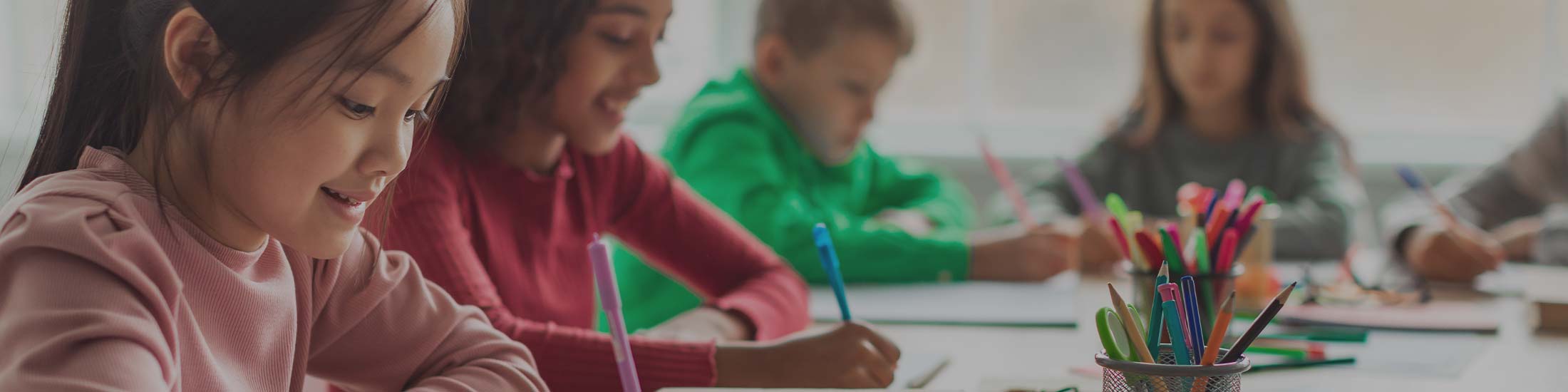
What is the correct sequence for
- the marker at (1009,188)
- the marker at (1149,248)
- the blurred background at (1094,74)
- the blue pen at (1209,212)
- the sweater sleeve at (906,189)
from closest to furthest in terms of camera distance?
the marker at (1149,248) < the blue pen at (1209,212) < the marker at (1009,188) < the sweater sleeve at (906,189) < the blurred background at (1094,74)

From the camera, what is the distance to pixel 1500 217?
7.16ft

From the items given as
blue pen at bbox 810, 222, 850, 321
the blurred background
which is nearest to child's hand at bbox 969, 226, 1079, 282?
blue pen at bbox 810, 222, 850, 321

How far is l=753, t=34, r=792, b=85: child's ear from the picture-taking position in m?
1.84

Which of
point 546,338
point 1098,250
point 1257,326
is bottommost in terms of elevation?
point 546,338

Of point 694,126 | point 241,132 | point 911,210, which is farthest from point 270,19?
point 911,210

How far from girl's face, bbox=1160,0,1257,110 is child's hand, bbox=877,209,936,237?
55 centimetres

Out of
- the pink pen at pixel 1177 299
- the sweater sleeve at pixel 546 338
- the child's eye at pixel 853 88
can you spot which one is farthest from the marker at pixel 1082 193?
the pink pen at pixel 1177 299

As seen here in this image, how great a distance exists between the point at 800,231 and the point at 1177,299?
0.91 meters

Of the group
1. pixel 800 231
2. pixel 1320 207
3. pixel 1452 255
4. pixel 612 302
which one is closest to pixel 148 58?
pixel 612 302

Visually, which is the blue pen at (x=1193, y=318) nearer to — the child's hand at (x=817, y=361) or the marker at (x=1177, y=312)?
the marker at (x=1177, y=312)

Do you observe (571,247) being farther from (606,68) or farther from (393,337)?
(393,337)

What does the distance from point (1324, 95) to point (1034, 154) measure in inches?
28.0

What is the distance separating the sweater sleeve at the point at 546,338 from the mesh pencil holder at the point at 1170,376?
33cm

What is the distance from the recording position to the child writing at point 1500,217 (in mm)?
1620
